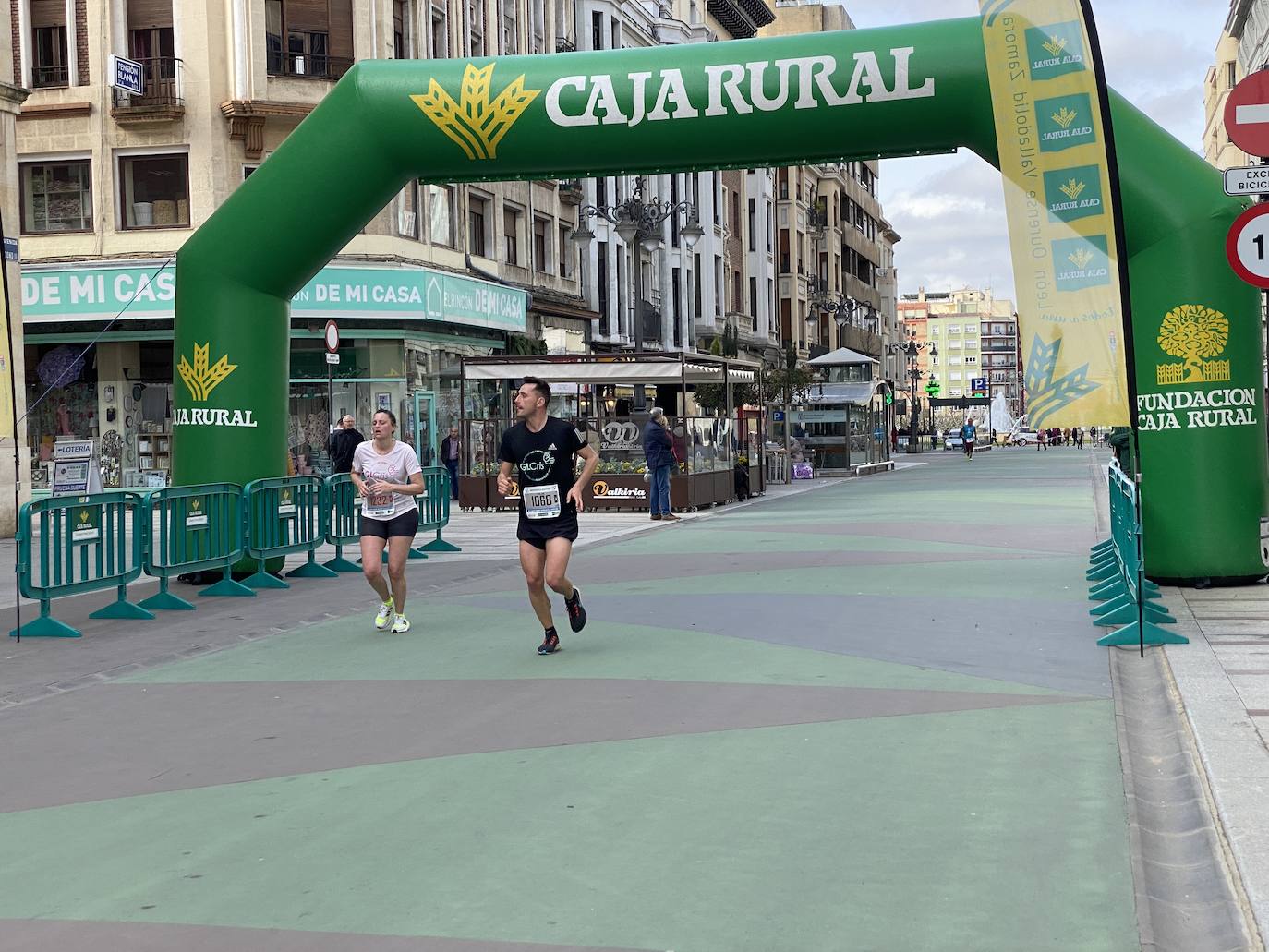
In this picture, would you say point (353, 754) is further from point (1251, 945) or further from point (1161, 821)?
point (1251, 945)

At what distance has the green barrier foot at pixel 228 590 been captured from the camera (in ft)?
50.3

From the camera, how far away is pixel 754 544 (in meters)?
20.1

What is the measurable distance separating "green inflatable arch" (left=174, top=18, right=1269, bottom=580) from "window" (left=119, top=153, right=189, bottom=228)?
17.2m

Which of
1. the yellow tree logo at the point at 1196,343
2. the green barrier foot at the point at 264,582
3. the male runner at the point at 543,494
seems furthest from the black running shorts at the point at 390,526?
the yellow tree logo at the point at 1196,343

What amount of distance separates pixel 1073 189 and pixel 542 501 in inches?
165

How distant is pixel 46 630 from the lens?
40.8 feet

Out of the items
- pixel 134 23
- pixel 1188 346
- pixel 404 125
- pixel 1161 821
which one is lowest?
pixel 1161 821

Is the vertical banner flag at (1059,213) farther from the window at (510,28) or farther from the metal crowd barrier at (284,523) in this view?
the window at (510,28)

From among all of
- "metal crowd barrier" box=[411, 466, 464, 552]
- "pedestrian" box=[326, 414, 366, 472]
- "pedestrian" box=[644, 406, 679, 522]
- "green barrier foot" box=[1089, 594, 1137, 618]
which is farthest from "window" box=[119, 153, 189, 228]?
"green barrier foot" box=[1089, 594, 1137, 618]

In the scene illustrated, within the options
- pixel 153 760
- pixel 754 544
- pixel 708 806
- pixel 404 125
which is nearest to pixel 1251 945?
pixel 708 806

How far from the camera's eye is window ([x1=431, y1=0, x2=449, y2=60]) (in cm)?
3644

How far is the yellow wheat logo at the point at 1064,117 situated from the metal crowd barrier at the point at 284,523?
8.47 metres

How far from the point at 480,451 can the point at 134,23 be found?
11579 millimetres

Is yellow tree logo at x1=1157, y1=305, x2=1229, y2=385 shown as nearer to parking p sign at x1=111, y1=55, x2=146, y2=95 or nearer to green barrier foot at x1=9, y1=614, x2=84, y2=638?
green barrier foot at x1=9, y1=614, x2=84, y2=638
